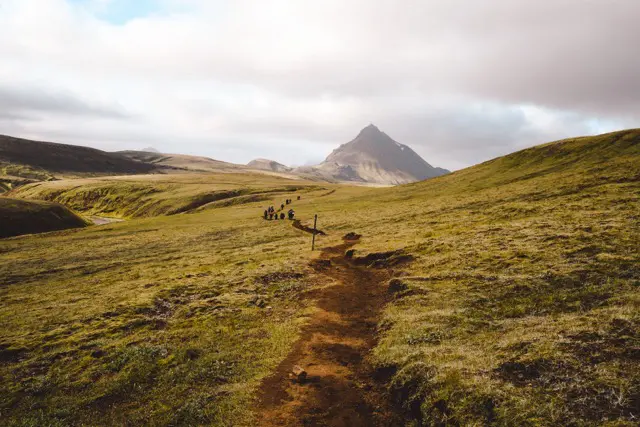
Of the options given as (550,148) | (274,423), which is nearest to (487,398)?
(274,423)

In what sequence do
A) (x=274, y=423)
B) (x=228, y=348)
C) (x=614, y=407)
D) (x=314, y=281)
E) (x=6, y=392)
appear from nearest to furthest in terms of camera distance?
(x=614, y=407) < (x=274, y=423) < (x=6, y=392) < (x=228, y=348) < (x=314, y=281)

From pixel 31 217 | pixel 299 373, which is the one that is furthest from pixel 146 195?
pixel 299 373

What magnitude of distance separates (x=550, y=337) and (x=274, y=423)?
43.0 ft

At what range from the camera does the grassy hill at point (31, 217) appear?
250ft

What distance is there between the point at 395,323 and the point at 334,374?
5.97 meters

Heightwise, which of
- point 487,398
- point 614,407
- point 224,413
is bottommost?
point 224,413

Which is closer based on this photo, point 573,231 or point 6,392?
point 6,392

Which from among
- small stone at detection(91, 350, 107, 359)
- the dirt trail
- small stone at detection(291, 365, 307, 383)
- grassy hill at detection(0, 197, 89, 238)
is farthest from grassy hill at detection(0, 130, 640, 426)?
grassy hill at detection(0, 197, 89, 238)

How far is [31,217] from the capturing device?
81.1 m

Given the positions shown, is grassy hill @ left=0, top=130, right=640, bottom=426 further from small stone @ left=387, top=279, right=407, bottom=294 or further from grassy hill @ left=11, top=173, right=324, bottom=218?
grassy hill @ left=11, top=173, right=324, bottom=218

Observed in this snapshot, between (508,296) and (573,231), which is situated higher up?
(573,231)

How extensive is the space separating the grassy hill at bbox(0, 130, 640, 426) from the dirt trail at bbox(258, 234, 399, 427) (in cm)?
72

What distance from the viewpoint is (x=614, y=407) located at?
452 inches

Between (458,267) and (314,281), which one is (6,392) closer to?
(314,281)
